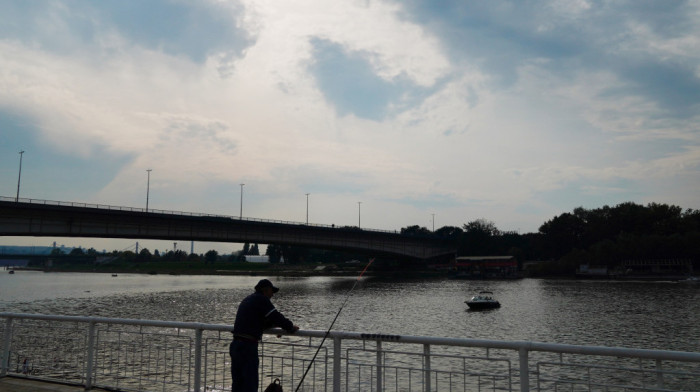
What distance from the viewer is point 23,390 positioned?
8.11m

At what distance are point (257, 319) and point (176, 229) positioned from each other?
59.3 metres

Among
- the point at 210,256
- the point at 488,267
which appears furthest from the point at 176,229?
the point at 210,256

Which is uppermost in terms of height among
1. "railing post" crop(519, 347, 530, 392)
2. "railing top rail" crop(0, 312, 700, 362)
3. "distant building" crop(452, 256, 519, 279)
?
"railing top rail" crop(0, 312, 700, 362)

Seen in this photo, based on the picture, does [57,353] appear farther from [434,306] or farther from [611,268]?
[611,268]

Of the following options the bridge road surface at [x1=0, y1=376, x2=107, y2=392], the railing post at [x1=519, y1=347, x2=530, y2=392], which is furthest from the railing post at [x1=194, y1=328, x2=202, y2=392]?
the railing post at [x1=519, y1=347, x2=530, y2=392]

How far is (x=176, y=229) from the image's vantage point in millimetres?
62188

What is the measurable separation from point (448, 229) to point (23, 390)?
584 ft

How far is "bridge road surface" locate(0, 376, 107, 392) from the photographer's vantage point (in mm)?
8107

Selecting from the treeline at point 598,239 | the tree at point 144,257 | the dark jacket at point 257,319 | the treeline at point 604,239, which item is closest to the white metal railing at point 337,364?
the dark jacket at point 257,319

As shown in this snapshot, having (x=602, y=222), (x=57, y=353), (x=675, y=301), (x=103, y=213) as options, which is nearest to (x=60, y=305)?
(x=103, y=213)

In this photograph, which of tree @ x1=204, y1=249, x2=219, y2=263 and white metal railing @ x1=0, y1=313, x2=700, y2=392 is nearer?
white metal railing @ x1=0, y1=313, x2=700, y2=392

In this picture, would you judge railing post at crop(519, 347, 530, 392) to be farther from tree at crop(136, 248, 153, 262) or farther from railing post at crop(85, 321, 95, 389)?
tree at crop(136, 248, 153, 262)

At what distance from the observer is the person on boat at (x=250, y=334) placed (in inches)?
256

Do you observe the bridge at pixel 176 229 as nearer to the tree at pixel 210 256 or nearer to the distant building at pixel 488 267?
the distant building at pixel 488 267
